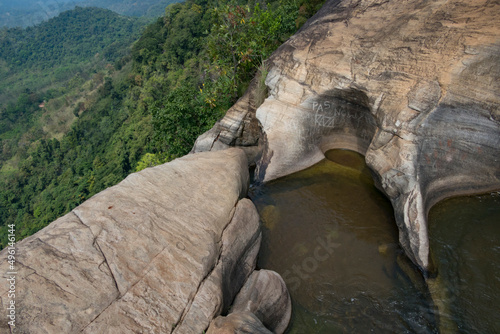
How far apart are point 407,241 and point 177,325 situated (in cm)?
497

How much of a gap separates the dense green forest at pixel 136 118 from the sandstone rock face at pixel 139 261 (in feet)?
22.5

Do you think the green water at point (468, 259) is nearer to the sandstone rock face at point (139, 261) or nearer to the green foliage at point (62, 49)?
the sandstone rock face at point (139, 261)

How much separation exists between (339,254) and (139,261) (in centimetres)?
434

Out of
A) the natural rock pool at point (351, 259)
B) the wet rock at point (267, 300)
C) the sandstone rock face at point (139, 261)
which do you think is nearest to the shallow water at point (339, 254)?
the natural rock pool at point (351, 259)

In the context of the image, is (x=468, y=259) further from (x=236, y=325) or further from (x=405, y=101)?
(x=236, y=325)

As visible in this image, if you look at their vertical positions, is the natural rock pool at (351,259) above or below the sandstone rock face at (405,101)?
below

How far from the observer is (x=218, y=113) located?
12.6 metres

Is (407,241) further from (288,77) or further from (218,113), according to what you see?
(218,113)

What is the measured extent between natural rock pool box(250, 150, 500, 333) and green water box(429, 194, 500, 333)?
0.9 inches

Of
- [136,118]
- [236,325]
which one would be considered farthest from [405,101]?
[136,118]

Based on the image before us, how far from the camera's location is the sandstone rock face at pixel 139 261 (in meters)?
4.14

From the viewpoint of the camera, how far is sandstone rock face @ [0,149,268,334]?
4.14m

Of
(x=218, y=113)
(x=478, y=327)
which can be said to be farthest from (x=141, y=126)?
(x=478, y=327)

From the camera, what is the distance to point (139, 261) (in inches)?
194
